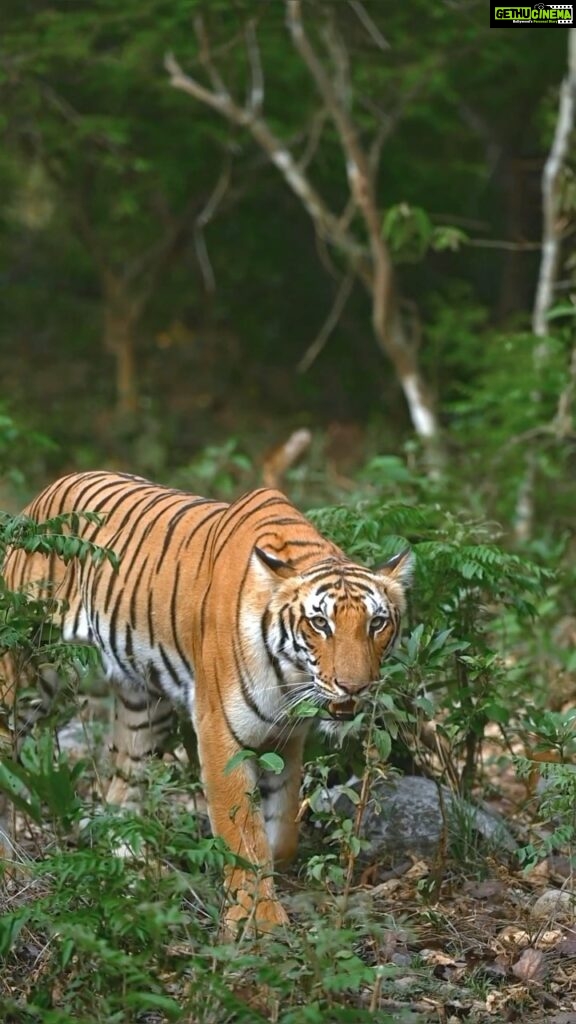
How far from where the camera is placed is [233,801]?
471 centimetres

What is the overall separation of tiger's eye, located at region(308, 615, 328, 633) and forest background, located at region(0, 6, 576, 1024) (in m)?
0.26

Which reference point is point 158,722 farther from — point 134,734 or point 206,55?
point 206,55

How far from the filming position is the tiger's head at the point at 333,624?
433 cm

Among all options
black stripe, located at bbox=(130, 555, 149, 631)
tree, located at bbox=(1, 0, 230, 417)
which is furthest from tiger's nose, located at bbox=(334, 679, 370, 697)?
tree, located at bbox=(1, 0, 230, 417)

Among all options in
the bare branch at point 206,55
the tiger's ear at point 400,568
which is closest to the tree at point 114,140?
the bare branch at point 206,55

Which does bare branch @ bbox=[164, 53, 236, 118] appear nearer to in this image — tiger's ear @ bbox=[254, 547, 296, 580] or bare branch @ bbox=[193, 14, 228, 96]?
bare branch @ bbox=[193, 14, 228, 96]

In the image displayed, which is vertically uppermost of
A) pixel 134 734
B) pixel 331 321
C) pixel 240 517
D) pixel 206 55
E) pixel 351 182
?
pixel 206 55

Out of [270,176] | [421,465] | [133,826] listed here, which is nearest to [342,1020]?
[133,826]

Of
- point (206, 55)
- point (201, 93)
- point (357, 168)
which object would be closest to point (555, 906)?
point (357, 168)

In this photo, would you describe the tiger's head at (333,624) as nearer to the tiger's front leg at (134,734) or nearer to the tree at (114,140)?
the tiger's front leg at (134,734)

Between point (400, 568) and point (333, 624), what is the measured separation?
0.41 m

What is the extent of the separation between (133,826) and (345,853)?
38.4 inches

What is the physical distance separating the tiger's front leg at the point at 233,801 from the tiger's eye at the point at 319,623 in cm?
50

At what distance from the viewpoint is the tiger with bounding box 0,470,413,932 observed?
4414 mm
